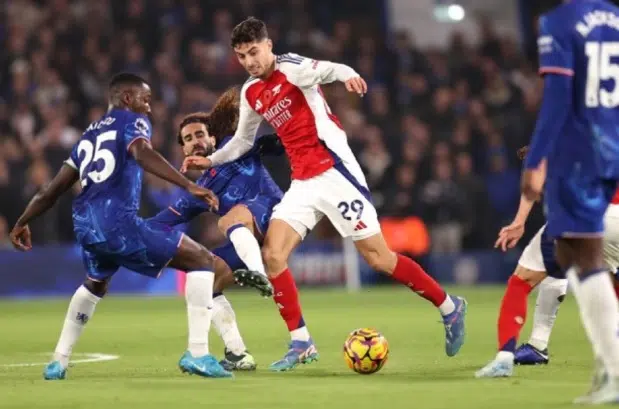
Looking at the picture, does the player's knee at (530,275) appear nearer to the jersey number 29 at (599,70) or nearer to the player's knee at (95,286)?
the jersey number 29 at (599,70)

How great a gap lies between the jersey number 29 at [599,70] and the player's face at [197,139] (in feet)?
13.5

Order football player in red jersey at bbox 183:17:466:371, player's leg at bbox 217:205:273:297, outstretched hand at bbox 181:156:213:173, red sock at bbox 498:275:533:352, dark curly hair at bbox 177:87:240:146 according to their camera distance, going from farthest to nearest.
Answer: dark curly hair at bbox 177:87:240:146, outstretched hand at bbox 181:156:213:173, football player in red jersey at bbox 183:17:466:371, player's leg at bbox 217:205:273:297, red sock at bbox 498:275:533:352

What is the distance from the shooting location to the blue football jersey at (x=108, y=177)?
8453 mm

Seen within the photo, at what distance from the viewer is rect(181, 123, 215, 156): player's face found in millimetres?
10250

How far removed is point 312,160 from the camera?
9.42 m

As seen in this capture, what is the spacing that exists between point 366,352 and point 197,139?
2454 mm

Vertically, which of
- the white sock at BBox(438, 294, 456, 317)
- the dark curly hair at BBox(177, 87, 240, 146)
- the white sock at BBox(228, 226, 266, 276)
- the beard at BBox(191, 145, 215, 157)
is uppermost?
the dark curly hair at BBox(177, 87, 240, 146)

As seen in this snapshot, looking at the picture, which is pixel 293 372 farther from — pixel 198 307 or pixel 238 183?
pixel 238 183

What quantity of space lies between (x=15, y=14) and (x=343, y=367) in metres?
14.1

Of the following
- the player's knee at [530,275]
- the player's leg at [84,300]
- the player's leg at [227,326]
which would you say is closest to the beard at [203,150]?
the player's leg at [227,326]

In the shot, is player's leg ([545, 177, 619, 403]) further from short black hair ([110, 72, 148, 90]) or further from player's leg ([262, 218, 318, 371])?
short black hair ([110, 72, 148, 90])

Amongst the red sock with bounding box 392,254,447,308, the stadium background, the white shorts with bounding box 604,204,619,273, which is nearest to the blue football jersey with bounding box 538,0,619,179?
the white shorts with bounding box 604,204,619,273

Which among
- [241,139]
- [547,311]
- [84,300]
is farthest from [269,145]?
[547,311]

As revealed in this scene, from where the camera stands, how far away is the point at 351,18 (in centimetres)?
2473
